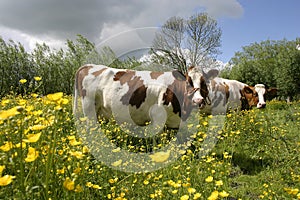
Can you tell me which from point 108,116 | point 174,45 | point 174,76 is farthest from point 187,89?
point 108,116

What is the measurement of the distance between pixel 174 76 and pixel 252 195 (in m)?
3.22

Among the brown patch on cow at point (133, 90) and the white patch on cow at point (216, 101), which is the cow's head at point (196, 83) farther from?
the white patch on cow at point (216, 101)

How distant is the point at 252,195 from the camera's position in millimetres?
3609

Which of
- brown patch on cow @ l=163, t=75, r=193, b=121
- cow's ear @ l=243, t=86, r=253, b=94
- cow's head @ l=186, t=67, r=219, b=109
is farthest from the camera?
cow's ear @ l=243, t=86, r=253, b=94

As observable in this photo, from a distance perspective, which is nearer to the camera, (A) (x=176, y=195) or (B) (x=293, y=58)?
(A) (x=176, y=195)

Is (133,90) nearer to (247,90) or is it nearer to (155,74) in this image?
(155,74)

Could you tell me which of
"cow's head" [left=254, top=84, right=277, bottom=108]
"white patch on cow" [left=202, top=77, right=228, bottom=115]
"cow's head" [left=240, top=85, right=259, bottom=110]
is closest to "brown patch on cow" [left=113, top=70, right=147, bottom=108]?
"white patch on cow" [left=202, top=77, right=228, bottom=115]

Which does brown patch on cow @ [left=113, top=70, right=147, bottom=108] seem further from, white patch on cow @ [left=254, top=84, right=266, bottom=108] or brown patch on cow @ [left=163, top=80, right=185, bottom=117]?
white patch on cow @ [left=254, top=84, right=266, bottom=108]

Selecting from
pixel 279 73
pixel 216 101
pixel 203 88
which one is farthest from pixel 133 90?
pixel 279 73

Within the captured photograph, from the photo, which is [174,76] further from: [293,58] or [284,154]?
[293,58]

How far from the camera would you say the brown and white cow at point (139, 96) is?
600 centimetres

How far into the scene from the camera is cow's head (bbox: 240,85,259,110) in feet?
34.9

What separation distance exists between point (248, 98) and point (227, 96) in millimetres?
1170

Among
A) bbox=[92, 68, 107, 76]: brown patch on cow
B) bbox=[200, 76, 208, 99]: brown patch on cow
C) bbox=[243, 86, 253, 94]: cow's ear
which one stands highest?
bbox=[92, 68, 107, 76]: brown patch on cow
